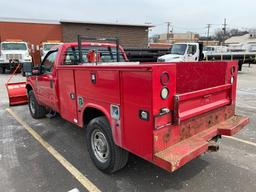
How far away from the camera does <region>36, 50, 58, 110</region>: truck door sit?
16.4 feet

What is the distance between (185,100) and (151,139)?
688mm

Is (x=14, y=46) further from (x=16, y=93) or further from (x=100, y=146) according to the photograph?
(x=100, y=146)

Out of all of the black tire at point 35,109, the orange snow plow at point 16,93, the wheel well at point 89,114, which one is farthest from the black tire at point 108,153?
the orange snow plow at point 16,93

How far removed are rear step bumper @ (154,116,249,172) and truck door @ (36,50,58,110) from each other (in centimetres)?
297

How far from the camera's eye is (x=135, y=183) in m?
3.44

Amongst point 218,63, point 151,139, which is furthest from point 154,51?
point 151,139

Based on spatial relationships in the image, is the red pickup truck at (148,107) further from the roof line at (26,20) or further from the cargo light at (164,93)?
the roof line at (26,20)

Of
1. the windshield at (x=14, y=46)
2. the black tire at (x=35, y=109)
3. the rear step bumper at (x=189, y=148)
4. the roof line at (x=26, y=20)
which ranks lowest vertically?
the black tire at (x=35, y=109)

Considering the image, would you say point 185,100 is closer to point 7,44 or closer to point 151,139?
point 151,139

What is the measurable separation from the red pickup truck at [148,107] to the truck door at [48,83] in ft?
0.48

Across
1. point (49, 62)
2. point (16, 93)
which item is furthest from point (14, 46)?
point (49, 62)

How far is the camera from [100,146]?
12.4 ft

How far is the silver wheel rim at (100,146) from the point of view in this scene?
144 inches

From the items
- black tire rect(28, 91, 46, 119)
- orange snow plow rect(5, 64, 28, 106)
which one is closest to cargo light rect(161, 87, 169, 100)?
black tire rect(28, 91, 46, 119)
